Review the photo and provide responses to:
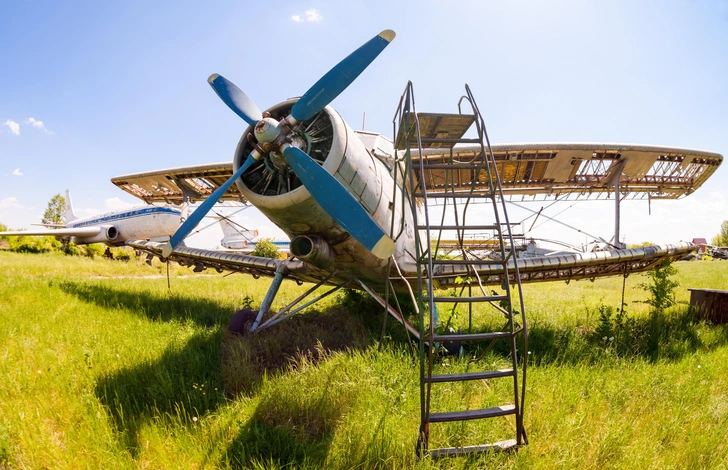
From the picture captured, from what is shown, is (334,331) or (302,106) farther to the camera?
(334,331)

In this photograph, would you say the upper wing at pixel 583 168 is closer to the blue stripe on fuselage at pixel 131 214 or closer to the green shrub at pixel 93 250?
the blue stripe on fuselage at pixel 131 214

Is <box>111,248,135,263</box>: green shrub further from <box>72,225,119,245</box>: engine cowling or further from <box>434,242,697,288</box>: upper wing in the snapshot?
<box>434,242,697,288</box>: upper wing

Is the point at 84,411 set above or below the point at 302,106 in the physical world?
below

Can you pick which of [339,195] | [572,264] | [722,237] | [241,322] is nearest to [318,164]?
[339,195]

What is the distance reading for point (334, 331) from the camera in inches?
274

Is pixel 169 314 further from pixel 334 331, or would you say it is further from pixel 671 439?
pixel 671 439

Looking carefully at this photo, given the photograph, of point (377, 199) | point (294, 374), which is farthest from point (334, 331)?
point (377, 199)

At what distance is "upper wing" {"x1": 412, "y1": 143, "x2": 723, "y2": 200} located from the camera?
36.6ft

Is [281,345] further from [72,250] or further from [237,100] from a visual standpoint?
[72,250]

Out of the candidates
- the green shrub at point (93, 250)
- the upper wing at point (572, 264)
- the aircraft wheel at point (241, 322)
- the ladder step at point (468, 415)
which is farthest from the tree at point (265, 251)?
the ladder step at point (468, 415)

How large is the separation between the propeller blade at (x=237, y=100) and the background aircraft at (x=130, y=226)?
2337 centimetres

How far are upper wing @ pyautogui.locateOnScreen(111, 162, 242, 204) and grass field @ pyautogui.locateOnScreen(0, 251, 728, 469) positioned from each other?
21.6 ft

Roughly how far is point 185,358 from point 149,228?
25.6 metres

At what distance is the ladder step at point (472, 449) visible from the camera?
2.87 m
